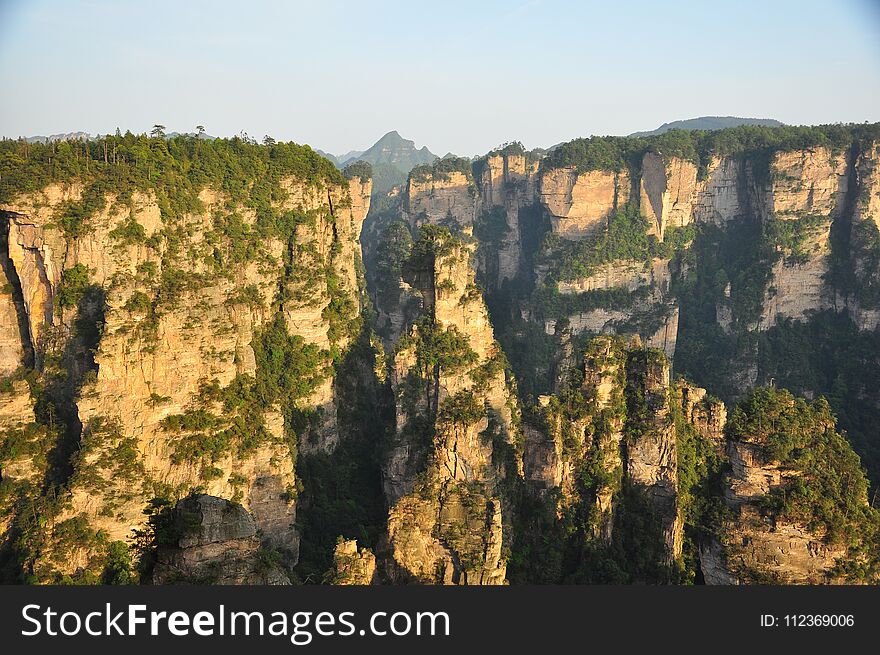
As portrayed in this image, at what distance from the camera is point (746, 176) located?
63.0 metres

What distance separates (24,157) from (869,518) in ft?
112

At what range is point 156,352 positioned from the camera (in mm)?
25391

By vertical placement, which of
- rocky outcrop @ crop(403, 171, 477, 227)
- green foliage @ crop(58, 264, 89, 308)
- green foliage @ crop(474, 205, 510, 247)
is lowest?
green foliage @ crop(58, 264, 89, 308)

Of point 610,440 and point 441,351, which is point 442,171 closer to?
point 441,351

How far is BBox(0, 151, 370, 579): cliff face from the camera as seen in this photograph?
79.3ft

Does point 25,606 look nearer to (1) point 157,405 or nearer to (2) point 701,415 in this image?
(1) point 157,405

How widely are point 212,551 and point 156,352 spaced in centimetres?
1077

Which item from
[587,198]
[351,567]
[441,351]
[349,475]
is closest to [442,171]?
[587,198]

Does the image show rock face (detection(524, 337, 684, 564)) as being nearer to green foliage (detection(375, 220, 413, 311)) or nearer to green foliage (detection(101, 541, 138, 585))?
green foliage (detection(101, 541, 138, 585))

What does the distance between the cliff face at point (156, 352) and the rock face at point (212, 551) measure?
7832mm

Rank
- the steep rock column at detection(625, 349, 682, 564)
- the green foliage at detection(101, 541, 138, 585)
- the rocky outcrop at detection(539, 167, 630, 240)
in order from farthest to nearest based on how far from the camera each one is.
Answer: the rocky outcrop at detection(539, 167, 630, 240)
the steep rock column at detection(625, 349, 682, 564)
the green foliage at detection(101, 541, 138, 585)

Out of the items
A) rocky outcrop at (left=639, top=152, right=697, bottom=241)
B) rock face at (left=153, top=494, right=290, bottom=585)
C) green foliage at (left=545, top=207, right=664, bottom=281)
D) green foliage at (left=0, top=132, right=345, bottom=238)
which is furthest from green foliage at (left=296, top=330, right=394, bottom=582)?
rocky outcrop at (left=639, top=152, right=697, bottom=241)

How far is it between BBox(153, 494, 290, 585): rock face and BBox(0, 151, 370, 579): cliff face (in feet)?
25.7

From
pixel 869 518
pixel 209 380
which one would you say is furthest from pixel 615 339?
pixel 209 380
